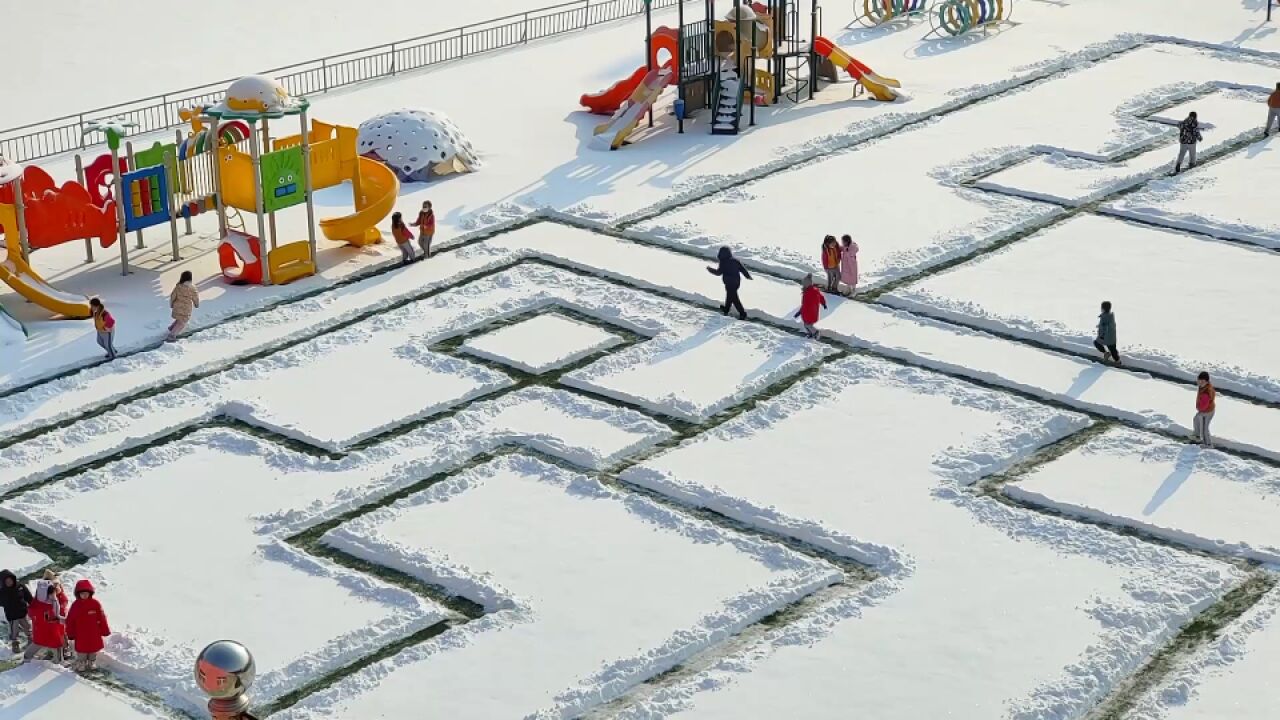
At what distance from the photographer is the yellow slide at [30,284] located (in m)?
29.4

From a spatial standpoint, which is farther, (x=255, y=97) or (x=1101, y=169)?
(x=1101, y=169)

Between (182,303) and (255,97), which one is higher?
(255,97)

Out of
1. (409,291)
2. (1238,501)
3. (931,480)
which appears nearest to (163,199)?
(409,291)

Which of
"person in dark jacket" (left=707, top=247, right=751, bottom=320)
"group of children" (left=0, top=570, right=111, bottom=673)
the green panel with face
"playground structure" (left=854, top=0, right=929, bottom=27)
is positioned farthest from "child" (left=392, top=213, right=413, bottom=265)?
"playground structure" (left=854, top=0, right=929, bottom=27)

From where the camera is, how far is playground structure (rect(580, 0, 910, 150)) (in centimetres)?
3912

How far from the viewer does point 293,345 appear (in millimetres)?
28562

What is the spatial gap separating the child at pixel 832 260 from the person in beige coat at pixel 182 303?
969cm

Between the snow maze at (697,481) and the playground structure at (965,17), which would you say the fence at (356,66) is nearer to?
the playground structure at (965,17)

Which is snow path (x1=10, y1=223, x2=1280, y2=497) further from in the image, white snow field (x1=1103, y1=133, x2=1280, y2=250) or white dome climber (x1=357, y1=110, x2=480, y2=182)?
white snow field (x1=1103, y1=133, x2=1280, y2=250)

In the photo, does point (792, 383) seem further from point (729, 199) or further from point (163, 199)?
point (163, 199)

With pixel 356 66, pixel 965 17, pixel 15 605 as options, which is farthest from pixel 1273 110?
pixel 15 605

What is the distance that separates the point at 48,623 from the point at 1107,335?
15218 millimetres

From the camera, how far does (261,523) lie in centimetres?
2308

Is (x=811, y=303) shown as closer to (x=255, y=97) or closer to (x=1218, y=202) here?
(x=255, y=97)
